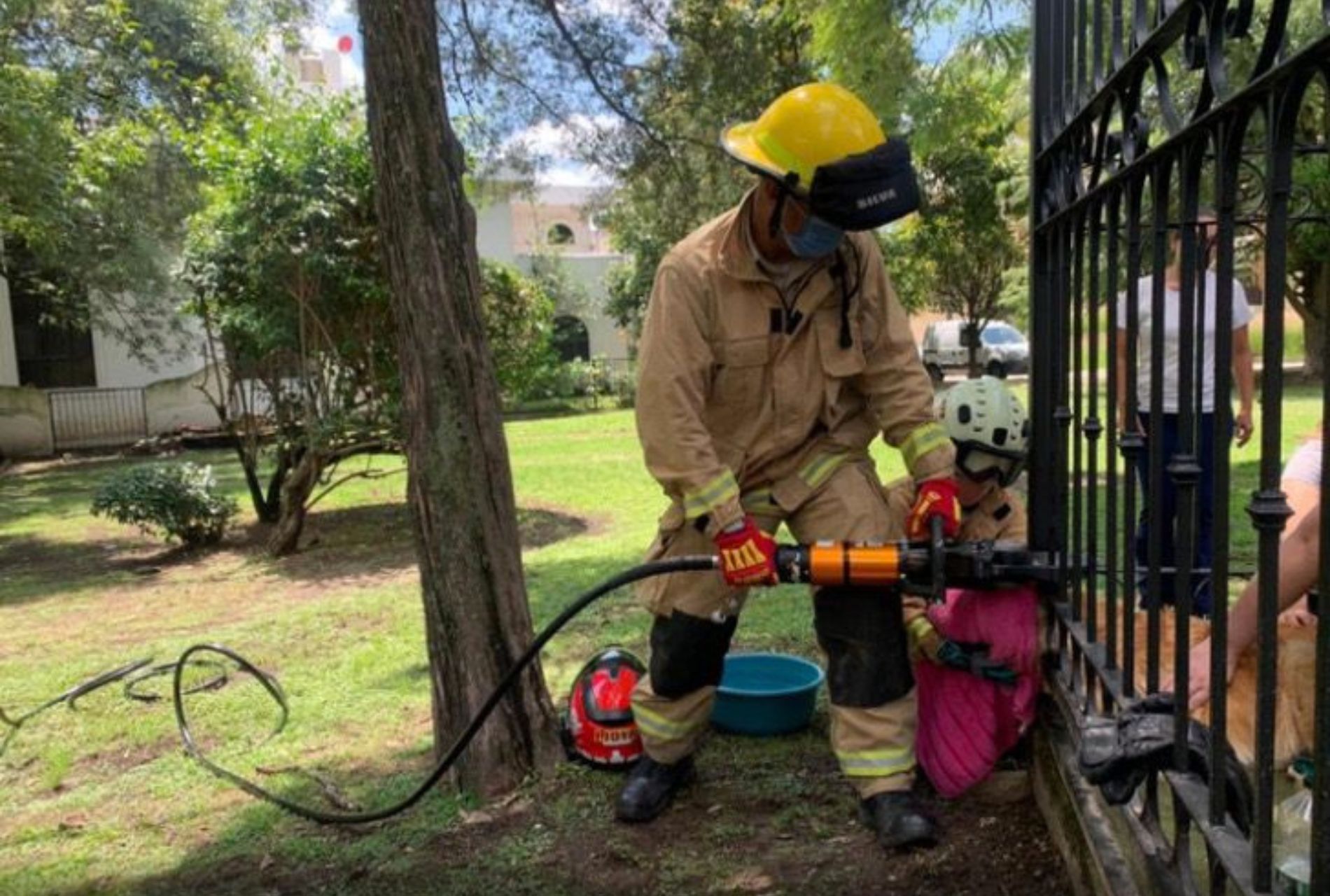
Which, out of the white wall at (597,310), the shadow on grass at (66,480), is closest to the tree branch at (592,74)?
the shadow on grass at (66,480)

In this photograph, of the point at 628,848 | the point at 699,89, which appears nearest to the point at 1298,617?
the point at 628,848

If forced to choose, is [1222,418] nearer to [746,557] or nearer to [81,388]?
[746,557]

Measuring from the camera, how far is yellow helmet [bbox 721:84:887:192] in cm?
276

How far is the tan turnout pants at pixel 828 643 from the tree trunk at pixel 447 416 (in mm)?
418

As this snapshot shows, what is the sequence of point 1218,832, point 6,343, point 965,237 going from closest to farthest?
point 1218,832 < point 965,237 < point 6,343

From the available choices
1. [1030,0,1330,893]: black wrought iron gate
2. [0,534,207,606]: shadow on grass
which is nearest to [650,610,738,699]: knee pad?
[1030,0,1330,893]: black wrought iron gate

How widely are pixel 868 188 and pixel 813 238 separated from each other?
0.80 feet

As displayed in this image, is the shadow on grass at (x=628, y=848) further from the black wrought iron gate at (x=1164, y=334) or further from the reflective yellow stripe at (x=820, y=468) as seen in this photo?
the reflective yellow stripe at (x=820, y=468)

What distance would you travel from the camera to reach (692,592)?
3109 millimetres

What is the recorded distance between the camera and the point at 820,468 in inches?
122

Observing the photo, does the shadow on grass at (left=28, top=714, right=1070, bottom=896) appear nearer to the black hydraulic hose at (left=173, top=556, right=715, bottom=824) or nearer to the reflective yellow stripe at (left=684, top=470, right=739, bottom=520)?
the black hydraulic hose at (left=173, top=556, right=715, bottom=824)

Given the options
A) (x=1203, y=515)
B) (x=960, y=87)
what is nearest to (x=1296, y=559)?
(x=1203, y=515)

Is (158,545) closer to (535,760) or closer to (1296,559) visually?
(535,760)

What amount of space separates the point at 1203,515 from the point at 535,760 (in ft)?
9.41
